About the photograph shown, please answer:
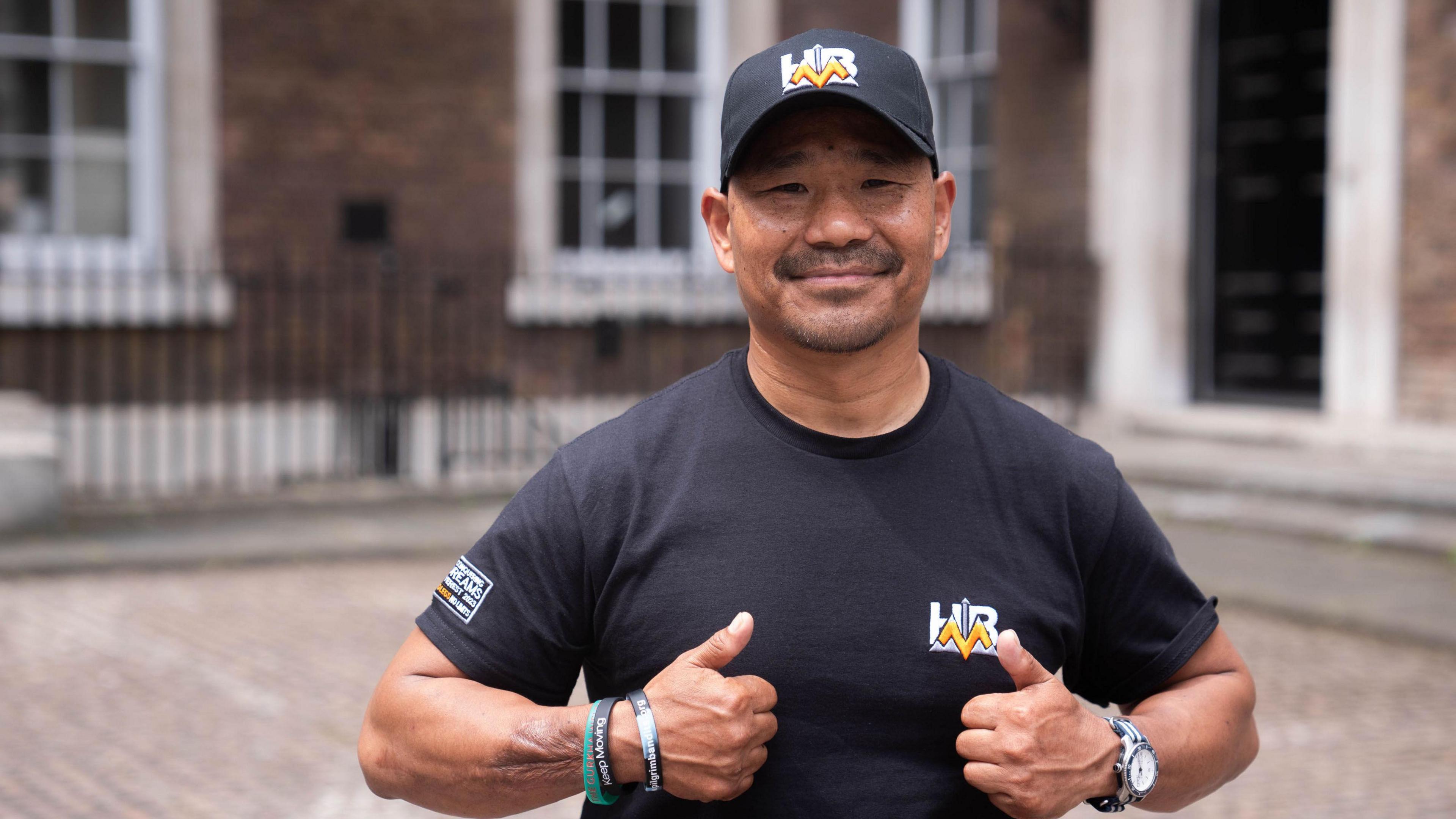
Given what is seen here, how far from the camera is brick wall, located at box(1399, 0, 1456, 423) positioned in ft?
31.2

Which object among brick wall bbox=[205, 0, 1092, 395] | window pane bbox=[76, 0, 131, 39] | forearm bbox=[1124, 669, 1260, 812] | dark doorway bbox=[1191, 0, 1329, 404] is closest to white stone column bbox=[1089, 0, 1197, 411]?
dark doorway bbox=[1191, 0, 1329, 404]

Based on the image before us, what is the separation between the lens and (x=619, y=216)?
39.4 ft

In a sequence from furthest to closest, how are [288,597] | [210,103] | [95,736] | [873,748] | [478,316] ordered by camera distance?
[478,316], [210,103], [288,597], [95,736], [873,748]

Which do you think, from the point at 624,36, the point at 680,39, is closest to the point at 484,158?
the point at 624,36

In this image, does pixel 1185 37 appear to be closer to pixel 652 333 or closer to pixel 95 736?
pixel 652 333

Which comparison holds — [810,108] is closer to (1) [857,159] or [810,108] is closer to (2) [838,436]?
(1) [857,159]

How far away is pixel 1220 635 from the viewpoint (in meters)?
1.99

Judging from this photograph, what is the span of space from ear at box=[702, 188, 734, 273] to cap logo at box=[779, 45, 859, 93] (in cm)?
23

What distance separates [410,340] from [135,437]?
1.98 meters

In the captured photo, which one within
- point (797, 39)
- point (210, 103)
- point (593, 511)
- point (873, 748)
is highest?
point (210, 103)

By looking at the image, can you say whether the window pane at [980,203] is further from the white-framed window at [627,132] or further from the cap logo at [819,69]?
the cap logo at [819,69]

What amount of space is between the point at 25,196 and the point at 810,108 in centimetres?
989

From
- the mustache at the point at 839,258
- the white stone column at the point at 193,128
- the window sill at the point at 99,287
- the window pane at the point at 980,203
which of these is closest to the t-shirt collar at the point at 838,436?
the mustache at the point at 839,258

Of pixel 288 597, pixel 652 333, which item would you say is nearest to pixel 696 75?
pixel 652 333
